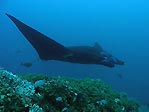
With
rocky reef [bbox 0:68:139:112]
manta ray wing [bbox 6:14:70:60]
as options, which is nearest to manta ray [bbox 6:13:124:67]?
manta ray wing [bbox 6:14:70:60]

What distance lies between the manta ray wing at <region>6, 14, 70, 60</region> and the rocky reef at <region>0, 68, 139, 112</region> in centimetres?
225

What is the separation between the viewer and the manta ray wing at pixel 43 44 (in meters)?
7.53

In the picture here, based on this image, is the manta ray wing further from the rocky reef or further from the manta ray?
the rocky reef

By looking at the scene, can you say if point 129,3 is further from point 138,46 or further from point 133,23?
point 138,46

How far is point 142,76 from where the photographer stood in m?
58.0

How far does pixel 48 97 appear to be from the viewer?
4.41 m

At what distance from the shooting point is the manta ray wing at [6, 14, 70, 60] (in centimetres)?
753

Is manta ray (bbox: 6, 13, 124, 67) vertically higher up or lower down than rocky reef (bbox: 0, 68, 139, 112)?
higher up

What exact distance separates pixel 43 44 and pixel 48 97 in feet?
12.7

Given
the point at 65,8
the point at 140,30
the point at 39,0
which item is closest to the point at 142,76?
the point at 140,30

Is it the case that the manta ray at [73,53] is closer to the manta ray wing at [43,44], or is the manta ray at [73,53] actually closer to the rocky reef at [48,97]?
the manta ray wing at [43,44]

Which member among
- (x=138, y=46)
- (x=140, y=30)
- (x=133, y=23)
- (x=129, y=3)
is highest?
(x=129, y=3)

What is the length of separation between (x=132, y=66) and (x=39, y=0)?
135 feet

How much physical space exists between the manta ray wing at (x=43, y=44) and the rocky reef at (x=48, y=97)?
88.4 inches
